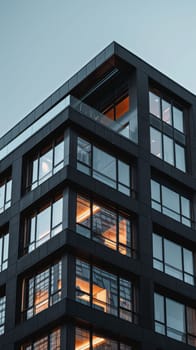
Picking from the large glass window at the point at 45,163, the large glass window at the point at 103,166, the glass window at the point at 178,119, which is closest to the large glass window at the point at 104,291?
the large glass window at the point at 103,166

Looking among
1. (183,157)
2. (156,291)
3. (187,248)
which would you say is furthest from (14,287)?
(183,157)

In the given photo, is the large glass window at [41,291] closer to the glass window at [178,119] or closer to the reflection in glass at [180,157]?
the reflection in glass at [180,157]

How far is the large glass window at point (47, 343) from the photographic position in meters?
41.0

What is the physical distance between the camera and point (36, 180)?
48.1 metres

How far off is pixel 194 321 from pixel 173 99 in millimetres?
15164

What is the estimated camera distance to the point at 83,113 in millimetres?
46938

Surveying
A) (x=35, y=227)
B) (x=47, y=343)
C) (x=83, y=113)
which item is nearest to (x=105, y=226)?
(x=35, y=227)

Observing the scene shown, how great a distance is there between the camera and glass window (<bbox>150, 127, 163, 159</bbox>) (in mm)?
50906

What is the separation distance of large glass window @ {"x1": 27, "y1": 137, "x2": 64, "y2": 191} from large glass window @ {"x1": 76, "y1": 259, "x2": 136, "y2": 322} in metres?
6.37

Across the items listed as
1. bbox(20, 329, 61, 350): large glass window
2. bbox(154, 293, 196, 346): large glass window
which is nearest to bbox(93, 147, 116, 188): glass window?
bbox(154, 293, 196, 346): large glass window

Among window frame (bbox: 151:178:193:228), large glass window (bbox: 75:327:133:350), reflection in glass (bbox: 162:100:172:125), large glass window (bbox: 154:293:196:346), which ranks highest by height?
reflection in glass (bbox: 162:100:172:125)

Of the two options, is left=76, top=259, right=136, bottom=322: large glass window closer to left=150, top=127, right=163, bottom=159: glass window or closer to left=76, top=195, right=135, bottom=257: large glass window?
left=76, top=195, right=135, bottom=257: large glass window

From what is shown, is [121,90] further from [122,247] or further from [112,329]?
[112,329]

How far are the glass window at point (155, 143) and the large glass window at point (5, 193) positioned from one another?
9.15 m
